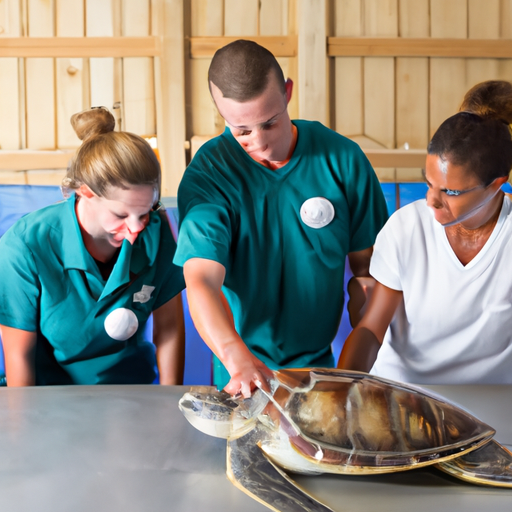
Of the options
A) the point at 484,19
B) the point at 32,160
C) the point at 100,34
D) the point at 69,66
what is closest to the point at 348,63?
the point at 484,19

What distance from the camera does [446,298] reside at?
1.11 m

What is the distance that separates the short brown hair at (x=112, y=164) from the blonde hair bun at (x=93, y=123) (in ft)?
0.21

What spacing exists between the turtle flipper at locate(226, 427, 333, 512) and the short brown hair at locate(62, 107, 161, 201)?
64cm

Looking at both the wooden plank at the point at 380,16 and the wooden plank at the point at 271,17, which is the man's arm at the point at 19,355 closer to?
the wooden plank at the point at 271,17

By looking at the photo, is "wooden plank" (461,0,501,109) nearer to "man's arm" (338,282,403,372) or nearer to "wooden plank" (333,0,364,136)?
"wooden plank" (333,0,364,136)

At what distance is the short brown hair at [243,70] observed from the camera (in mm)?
1044

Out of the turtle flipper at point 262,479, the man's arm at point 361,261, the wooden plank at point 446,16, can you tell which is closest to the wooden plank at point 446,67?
the wooden plank at point 446,16

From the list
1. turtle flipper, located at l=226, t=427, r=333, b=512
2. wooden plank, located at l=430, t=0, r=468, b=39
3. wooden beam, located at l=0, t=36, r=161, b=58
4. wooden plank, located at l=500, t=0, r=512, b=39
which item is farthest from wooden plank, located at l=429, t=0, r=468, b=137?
turtle flipper, located at l=226, t=427, r=333, b=512

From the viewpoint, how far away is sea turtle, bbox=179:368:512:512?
66 cm

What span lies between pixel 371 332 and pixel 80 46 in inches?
80.6

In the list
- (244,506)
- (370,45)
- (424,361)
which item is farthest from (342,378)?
(370,45)

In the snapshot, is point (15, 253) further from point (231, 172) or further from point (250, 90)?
point (250, 90)

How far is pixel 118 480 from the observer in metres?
0.67

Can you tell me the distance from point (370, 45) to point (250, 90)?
1734mm
